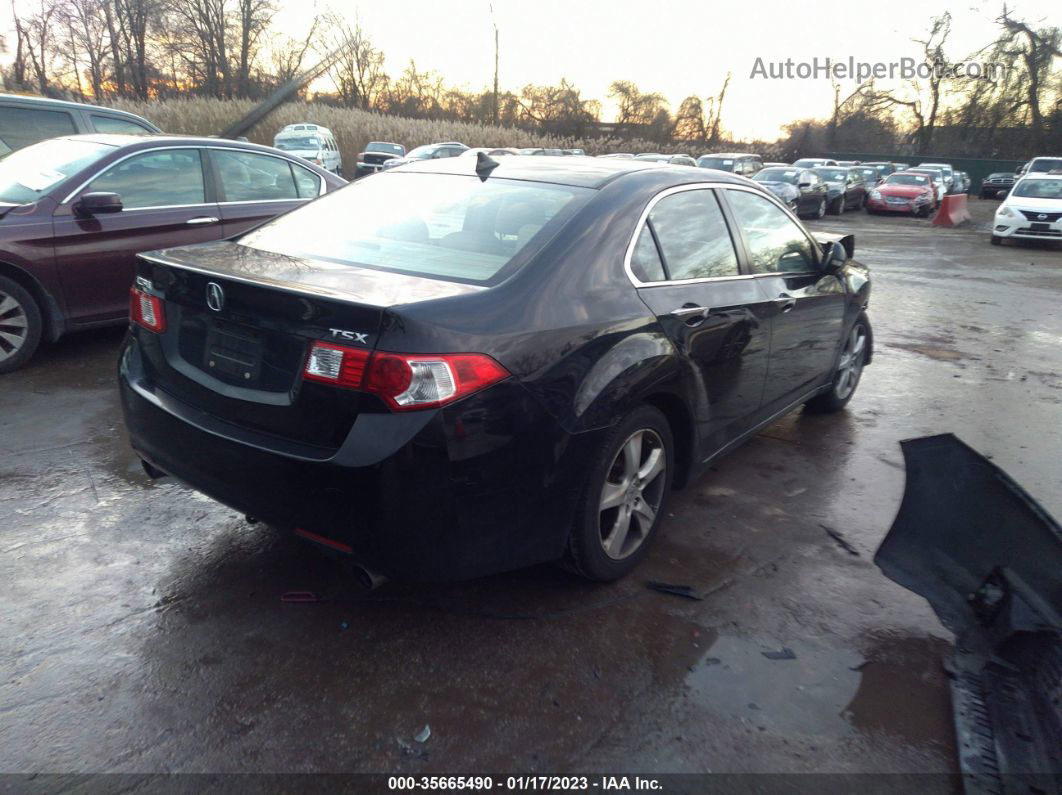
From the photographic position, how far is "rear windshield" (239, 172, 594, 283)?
305 centimetres

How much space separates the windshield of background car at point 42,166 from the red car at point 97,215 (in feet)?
0.04

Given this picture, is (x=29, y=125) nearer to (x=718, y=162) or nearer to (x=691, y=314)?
(x=691, y=314)

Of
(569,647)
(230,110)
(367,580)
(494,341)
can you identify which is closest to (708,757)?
(569,647)

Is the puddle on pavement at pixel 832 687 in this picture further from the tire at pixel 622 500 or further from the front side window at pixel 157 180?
the front side window at pixel 157 180

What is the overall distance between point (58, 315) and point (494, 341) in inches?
179

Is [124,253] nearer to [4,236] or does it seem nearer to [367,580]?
[4,236]

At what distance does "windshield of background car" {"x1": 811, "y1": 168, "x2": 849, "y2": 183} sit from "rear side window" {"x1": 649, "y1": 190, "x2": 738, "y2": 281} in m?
25.5

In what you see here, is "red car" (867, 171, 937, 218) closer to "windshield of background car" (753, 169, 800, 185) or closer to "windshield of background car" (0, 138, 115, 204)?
"windshield of background car" (753, 169, 800, 185)

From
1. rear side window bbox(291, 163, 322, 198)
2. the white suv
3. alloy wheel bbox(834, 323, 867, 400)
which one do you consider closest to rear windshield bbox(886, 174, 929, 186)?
the white suv

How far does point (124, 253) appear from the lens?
19.6 ft

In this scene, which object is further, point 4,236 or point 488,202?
point 4,236

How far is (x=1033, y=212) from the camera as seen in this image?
59.3ft

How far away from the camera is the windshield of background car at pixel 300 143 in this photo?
26203 mm

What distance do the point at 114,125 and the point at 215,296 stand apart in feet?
25.1
